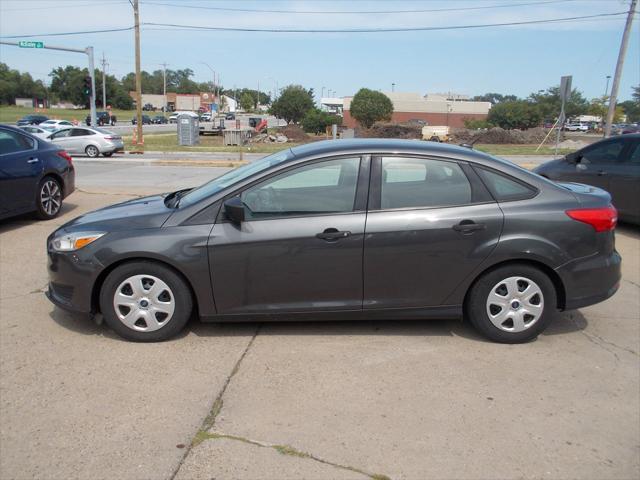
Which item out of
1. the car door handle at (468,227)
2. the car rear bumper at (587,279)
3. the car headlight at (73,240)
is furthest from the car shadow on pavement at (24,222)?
the car rear bumper at (587,279)

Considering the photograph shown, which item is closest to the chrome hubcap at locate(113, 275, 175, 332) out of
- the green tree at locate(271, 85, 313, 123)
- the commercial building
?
the green tree at locate(271, 85, 313, 123)

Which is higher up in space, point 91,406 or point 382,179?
point 382,179

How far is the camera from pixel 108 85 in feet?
403

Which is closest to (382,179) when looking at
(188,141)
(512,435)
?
(512,435)

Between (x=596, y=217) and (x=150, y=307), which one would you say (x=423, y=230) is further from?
(x=150, y=307)

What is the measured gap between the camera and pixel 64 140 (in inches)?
1005

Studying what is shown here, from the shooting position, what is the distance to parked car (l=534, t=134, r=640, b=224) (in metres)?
7.94

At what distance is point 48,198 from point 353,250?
6.11 m

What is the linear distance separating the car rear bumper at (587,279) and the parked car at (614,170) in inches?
172

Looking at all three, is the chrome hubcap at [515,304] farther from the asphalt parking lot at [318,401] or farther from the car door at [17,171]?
the car door at [17,171]

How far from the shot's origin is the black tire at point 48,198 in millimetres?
8047

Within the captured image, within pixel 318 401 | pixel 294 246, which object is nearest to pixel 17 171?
pixel 294 246

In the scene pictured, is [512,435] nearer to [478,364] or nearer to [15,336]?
[478,364]

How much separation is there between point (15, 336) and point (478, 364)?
346cm
